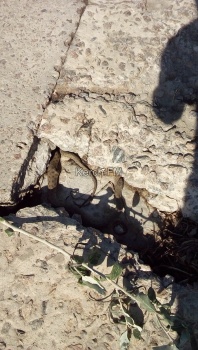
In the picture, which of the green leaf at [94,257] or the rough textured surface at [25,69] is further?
the rough textured surface at [25,69]

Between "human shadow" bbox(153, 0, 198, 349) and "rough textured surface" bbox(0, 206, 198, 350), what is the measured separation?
63 centimetres

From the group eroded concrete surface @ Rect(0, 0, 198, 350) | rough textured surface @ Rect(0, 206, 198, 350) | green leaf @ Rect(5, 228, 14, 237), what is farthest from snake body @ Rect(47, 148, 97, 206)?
green leaf @ Rect(5, 228, 14, 237)

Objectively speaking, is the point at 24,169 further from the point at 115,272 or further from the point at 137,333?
the point at 137,333

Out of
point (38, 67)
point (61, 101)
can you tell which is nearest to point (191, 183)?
point (61, 101)

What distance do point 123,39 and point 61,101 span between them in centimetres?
67

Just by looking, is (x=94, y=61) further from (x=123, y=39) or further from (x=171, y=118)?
(x=171, y=118)

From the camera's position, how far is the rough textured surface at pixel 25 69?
309 cm

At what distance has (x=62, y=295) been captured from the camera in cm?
267

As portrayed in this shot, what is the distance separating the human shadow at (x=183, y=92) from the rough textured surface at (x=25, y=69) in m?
0.74

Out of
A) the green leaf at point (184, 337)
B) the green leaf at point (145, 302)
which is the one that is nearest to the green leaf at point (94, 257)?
the green leaf at point (145, 302)

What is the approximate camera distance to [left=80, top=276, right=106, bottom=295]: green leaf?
2.54 meters

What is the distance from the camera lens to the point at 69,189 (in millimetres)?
3311

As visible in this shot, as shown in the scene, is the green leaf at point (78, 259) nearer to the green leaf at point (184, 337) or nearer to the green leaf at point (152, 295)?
the green leaf at point (152, 295)

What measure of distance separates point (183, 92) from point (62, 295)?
63.3 inches
